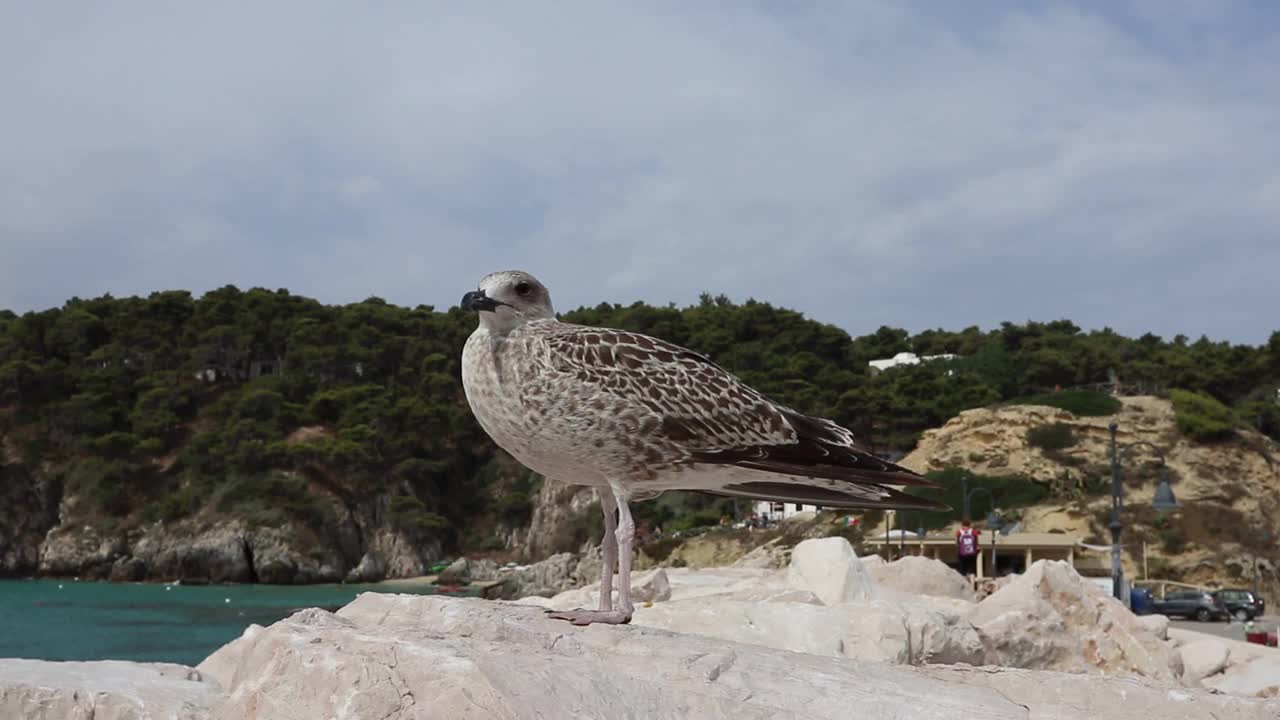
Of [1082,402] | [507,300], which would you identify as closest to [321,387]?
[1082,402]

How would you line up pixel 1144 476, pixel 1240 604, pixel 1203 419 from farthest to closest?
pixel 1203 419, pixel 1144 476, pixel 1240 604

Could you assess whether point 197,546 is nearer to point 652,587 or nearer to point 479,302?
point 652,587

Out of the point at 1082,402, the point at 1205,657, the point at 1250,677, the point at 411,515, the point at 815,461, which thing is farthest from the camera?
the point at 411,515

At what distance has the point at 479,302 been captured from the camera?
545 centimetres

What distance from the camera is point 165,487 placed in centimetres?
9450

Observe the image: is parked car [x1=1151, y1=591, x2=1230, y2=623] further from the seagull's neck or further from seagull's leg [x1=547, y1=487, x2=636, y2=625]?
the seagull's neck

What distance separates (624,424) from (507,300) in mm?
812

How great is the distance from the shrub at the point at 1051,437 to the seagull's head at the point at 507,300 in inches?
2797

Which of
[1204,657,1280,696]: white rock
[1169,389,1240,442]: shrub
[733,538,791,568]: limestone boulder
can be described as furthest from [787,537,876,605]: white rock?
[1169,389,1240,442]: shrub

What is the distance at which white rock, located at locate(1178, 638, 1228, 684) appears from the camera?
1698 cm

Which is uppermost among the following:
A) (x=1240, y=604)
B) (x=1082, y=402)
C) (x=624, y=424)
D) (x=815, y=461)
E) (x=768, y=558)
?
(x=1082, y=402)

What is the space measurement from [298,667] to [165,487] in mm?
97862

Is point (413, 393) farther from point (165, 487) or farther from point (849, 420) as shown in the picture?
point (849, 420)

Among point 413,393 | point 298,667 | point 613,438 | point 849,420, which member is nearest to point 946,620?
point 613,438
